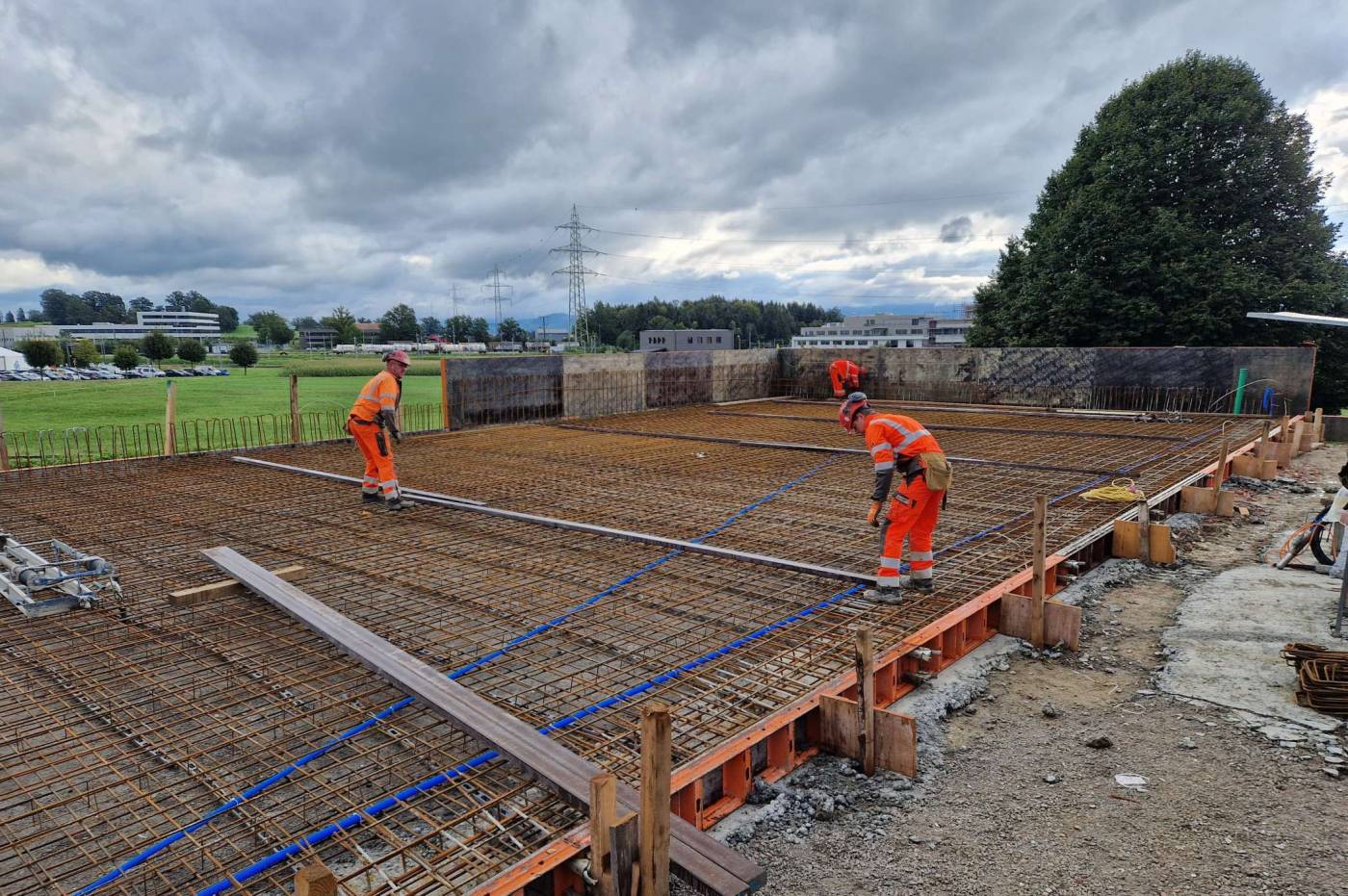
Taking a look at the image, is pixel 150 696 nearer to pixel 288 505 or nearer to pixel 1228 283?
Answer: pixel 288 505

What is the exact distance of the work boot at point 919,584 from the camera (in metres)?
5.21

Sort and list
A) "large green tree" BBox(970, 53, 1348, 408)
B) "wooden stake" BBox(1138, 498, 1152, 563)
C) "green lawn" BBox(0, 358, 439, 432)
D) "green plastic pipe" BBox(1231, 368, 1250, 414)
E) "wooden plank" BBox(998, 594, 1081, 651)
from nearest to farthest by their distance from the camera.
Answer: "wooden plank" BBox(998, 594, 1081, 651)
"wooden stake" BBox(1138, 498, 1152, 563)
"green plastic pipe" BBox(1231, 368, 1250, 414)
"green lawn" BBox(0, 358, 439, 432)
"large green tree" BBox(970, 53, 1348, 408)

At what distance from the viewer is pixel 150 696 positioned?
381 cm

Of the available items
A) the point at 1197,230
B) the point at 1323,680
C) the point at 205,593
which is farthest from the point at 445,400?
the point at 1197,230

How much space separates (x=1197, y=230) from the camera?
19375mm

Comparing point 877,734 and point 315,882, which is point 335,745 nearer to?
point 315,882

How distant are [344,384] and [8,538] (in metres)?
26.9

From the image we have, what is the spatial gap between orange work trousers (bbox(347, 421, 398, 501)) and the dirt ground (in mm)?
5438

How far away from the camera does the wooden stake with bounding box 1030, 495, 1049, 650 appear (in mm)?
4918

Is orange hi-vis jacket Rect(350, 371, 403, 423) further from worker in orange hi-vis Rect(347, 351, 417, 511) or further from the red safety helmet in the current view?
the red safety helmet

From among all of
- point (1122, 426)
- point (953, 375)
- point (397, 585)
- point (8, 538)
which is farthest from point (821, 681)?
point (953, 375)

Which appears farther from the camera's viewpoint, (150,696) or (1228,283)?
(1228,283)

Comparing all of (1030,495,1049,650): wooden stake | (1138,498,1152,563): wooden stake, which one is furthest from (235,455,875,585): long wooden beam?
(1138,498,1152,563): wooden stake

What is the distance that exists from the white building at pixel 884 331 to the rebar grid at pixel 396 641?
304 ft
